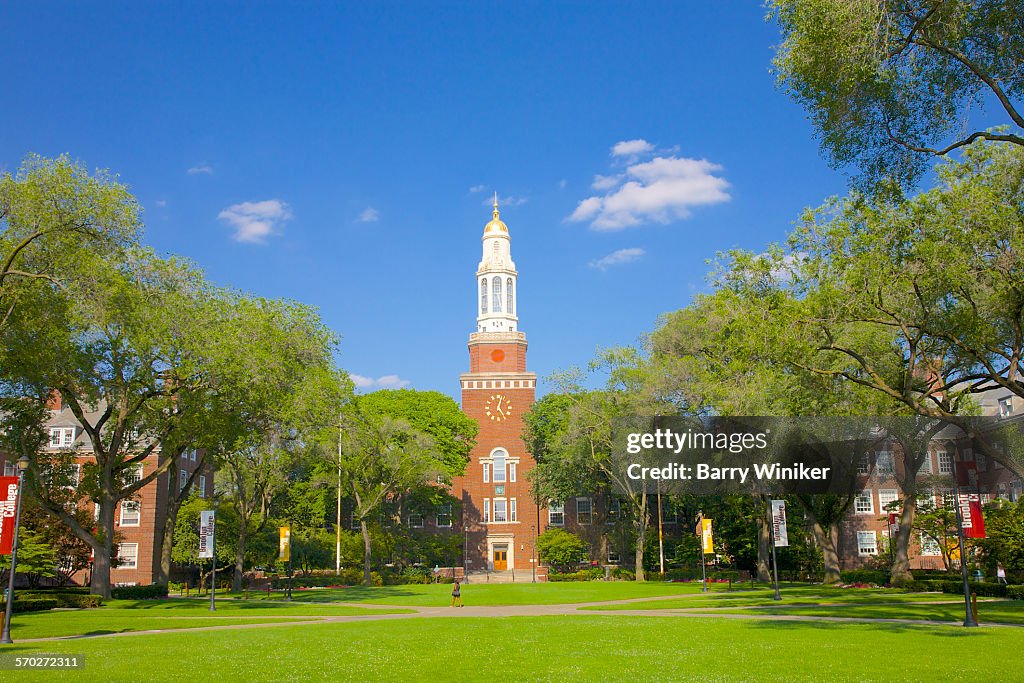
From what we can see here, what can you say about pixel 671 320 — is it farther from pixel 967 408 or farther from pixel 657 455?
pixel 657 455

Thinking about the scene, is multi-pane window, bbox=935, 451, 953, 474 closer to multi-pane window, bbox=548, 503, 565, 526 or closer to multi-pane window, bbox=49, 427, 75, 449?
multi-pane window, bbox=548, 503, 565, 526

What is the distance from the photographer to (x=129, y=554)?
58719 millimetres

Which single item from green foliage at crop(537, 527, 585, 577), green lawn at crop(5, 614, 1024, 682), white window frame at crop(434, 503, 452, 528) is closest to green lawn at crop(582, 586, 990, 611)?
green lawn at crop(5, 614, 1024, 682)

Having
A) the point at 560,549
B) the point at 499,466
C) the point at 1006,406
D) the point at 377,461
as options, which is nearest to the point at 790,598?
the point at 1006,406

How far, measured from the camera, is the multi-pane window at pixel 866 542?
205 ft

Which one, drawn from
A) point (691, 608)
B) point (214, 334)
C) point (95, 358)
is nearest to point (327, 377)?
point (214, 334)

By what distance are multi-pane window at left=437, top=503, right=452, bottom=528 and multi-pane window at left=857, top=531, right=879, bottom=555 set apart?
34.8 m

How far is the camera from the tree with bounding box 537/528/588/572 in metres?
68.3

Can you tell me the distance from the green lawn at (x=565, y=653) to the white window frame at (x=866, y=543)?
41296 mm

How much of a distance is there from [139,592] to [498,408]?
42869 millimetres

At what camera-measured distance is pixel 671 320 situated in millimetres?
52688

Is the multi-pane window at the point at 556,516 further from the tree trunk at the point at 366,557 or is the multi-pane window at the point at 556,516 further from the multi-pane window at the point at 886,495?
the multi-pane window at the point at 886,495

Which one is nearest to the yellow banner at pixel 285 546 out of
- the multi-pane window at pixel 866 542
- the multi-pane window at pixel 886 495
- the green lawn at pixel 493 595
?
the green lawn at pixel 493 595

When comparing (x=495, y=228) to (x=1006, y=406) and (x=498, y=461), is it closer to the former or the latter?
(x=498, y=461)
